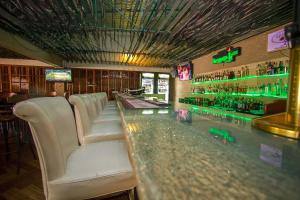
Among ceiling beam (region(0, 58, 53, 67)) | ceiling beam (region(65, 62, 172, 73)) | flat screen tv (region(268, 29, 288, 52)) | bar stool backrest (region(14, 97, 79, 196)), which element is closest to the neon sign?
flat screen tv (region(268, 29, 288, 52))

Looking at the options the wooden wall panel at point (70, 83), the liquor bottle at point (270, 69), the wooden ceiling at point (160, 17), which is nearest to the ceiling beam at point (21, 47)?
the wooden ceiling at point (160, 17)

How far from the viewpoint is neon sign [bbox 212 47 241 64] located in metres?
4.27

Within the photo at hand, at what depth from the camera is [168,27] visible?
378 cm

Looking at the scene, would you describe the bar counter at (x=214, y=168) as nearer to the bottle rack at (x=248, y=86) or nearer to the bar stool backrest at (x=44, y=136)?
the bar stool backrest at (x=44, y=136)

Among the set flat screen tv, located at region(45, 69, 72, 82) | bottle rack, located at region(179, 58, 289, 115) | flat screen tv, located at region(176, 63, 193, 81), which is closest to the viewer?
bottle rack, located at region(179, 58, 289, 115)

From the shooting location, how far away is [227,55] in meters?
4.59

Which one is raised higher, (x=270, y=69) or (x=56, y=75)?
(x=56, y=75)

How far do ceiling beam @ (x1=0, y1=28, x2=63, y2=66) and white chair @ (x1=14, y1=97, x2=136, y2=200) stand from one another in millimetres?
5050

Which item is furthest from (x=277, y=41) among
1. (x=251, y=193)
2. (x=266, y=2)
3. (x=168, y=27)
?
(x=251, y=193)

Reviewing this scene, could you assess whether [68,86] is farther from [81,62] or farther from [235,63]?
[235,63]

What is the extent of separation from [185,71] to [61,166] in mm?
7137

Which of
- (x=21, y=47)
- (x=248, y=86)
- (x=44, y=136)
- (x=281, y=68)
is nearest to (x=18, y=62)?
(x=21, y=47)

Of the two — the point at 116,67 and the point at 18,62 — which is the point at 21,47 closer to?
the point at 18,62

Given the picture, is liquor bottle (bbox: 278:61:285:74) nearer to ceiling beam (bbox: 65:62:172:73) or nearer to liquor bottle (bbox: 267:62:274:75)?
liquor bottle (bbox: 267:62:274:75)
